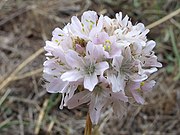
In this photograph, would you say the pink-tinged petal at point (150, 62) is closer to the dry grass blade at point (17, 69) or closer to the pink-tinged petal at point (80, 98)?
the pink-tinged petal at point (80, 98)

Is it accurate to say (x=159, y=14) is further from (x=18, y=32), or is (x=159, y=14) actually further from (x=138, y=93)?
(x=138, y=93)

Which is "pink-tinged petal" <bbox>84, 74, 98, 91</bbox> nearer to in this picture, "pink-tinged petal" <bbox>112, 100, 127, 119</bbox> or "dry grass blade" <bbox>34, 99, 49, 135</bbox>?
"pink-tinged petal" <bbox>112, 100, 127, 119</bbox>

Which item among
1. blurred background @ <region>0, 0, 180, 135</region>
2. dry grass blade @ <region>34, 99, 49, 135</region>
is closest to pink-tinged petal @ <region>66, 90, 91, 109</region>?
blurred background @ <region>0, 0, 180, 135</region>

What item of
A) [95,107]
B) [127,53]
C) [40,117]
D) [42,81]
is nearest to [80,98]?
[95,107]

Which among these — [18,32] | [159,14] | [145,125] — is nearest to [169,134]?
[145,125]

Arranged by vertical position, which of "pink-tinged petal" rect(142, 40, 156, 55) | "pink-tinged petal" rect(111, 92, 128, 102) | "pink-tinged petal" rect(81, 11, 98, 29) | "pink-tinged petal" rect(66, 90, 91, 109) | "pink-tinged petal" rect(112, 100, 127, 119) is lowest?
"pink-tinged petal" rect(112, 100, 127, 119)

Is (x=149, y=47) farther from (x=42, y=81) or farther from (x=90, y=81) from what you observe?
(x=42, y=81)
